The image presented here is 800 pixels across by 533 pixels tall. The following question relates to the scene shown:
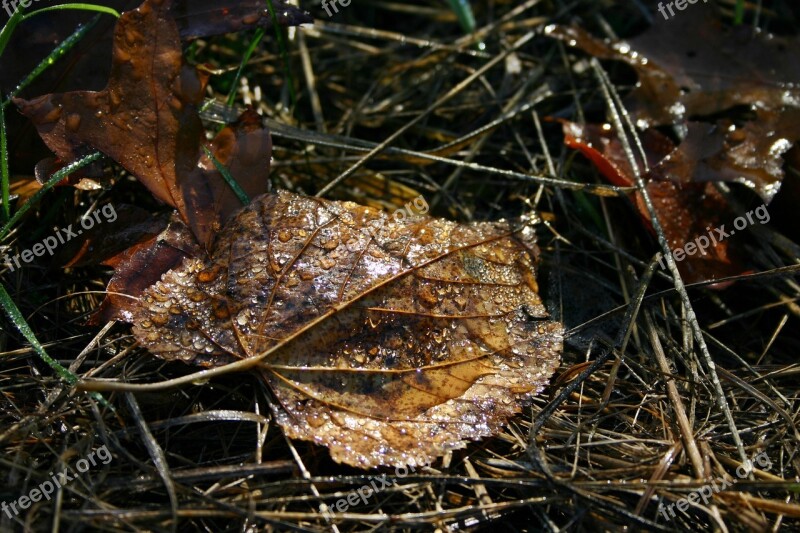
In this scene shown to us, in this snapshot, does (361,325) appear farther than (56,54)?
No

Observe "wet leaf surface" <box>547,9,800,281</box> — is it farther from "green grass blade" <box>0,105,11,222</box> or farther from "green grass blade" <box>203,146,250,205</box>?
"green grass blade" <box>0,105,11,222</box>

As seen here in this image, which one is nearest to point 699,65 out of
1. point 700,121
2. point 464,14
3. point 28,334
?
point 700,121

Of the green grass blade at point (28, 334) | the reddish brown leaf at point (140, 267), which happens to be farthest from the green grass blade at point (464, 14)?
the green grass blade at point (28, 334)

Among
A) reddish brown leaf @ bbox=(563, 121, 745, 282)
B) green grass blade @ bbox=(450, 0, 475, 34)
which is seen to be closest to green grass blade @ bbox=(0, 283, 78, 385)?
reddish brown leaf @ bbox=(563, 121, 745, 282)

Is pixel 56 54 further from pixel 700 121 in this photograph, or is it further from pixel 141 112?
pixel 700 121

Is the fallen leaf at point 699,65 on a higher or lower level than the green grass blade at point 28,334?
higher

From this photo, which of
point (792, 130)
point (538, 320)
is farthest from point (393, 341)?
point (792, 130)

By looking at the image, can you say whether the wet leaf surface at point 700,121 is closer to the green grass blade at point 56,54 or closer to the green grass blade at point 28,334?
the green grass blade at point 56,54

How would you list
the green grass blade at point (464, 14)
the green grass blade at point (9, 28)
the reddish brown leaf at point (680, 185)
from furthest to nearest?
the green grass blade at point (464, 14) → the reddish brown leaf at point (680, 185) → the green grass blade at point (9, 28)
